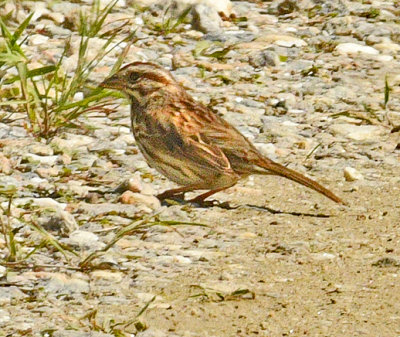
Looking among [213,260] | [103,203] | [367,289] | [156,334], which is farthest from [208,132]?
[156,334]

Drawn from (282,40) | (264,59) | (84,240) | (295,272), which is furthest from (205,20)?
(295,272)

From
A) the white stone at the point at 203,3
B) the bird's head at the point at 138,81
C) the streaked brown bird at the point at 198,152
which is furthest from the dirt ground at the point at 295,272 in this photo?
the white stone at the point at 203,3

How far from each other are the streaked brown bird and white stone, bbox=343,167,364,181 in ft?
1.70

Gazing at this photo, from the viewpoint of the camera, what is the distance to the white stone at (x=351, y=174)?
7801mm

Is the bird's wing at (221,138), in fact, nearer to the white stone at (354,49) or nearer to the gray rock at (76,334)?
the gray rock at (76,334)

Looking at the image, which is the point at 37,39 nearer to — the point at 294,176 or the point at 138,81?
Result: the point at 138,81

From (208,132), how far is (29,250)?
5.18ft

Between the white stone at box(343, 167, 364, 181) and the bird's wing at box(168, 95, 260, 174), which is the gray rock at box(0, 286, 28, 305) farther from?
the white stone at box(343, 167, 364, 181)

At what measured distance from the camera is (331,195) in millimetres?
7285

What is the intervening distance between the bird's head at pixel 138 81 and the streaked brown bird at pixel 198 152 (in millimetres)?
208

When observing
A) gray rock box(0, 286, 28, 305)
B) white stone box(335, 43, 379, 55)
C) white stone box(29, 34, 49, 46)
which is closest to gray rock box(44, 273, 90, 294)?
gray rock box(0, 286, 28, 305)

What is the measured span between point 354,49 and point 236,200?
10.8ft

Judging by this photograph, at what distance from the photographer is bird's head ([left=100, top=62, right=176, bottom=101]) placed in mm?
7801

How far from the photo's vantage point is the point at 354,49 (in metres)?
10.4
